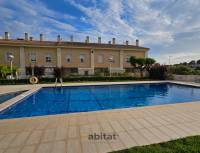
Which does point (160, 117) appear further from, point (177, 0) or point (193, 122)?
point (177, 0)

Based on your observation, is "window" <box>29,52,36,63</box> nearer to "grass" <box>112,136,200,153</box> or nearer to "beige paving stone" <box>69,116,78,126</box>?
"beige paving stone" <box>69,116,78,126</box>

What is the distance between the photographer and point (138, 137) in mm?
3824

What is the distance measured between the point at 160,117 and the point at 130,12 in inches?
424

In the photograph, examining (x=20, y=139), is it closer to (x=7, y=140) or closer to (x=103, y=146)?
(x=7, y=140)

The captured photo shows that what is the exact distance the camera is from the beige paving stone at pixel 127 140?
3455mm

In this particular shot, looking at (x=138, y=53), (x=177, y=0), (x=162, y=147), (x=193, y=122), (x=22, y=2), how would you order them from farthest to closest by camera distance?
(x=138, y=53) < (x=22, y=2) < (x=177, y=0) < (x=193, y=122) < (x=162, y=147)

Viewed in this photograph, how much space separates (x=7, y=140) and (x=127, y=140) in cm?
294

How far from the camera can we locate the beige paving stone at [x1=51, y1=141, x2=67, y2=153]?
125 inches

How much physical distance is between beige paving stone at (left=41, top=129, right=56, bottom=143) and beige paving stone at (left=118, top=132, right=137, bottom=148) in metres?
1.74

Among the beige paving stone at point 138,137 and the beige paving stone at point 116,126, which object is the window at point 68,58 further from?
the beige paving stone at point 138,137

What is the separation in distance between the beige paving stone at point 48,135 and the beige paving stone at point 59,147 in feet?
0.98

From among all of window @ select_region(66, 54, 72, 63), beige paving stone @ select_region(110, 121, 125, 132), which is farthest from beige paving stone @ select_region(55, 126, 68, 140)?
window @ select_region(66, 54, 72, 63)

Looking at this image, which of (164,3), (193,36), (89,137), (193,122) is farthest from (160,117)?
(193,36)

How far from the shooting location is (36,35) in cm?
3139
